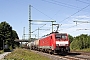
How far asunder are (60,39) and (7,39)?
67563mm

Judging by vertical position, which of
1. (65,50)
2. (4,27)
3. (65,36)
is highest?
(4,27)

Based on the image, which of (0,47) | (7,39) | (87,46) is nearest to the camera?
(87,46)

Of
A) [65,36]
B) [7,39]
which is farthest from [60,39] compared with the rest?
[7,39]

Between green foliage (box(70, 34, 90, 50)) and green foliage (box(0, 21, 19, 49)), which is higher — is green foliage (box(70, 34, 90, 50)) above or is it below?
below

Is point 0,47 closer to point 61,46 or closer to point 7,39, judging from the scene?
point 7,39

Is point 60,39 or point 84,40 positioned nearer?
point 60,39

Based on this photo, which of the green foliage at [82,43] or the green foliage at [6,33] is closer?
the green foliage at [82,43]

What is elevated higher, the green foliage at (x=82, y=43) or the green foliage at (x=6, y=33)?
the green foliage at (x=6, y=33)

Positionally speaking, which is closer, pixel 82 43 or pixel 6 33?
pixel 82 43

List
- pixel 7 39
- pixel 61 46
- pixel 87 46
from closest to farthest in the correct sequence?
pixel 61 46 < pixel 87 46 < pixel 7 39

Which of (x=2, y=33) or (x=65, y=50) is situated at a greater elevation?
(x=2, y=33)

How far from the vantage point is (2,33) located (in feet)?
327

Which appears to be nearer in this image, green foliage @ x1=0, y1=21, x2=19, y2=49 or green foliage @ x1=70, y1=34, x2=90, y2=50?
green foliage @ x1=70, y1=34, x2=90, y2=50

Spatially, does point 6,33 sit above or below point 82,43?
above
